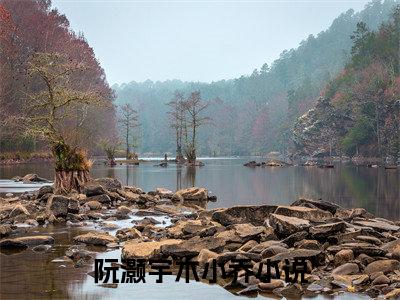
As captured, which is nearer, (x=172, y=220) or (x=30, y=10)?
Answer: (x=172, y=220)

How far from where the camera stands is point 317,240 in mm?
14680

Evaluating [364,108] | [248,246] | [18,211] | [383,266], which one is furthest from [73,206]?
[364,108]

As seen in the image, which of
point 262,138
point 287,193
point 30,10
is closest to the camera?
point 287,193

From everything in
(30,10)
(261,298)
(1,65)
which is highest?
(30,10)

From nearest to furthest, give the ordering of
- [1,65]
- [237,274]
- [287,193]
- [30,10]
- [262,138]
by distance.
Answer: [237,274] → [287,193] → [1,65] → [30,10] → [262,138]

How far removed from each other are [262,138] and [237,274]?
187651mm

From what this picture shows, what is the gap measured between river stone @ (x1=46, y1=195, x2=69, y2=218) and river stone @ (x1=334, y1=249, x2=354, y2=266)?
11.6 m

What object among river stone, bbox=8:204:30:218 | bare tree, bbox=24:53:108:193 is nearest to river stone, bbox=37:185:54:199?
bare tree, bbox=24:53:108:193

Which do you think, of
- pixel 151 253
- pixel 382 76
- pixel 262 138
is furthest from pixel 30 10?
pixel 262 138

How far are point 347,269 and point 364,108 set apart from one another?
90969 millimetres

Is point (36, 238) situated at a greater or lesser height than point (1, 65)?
lesser

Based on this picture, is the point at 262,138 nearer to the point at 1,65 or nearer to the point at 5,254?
the point at 1,65

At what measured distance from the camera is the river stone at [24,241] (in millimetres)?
15086

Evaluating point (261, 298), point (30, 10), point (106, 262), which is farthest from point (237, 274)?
point (30, 10)
